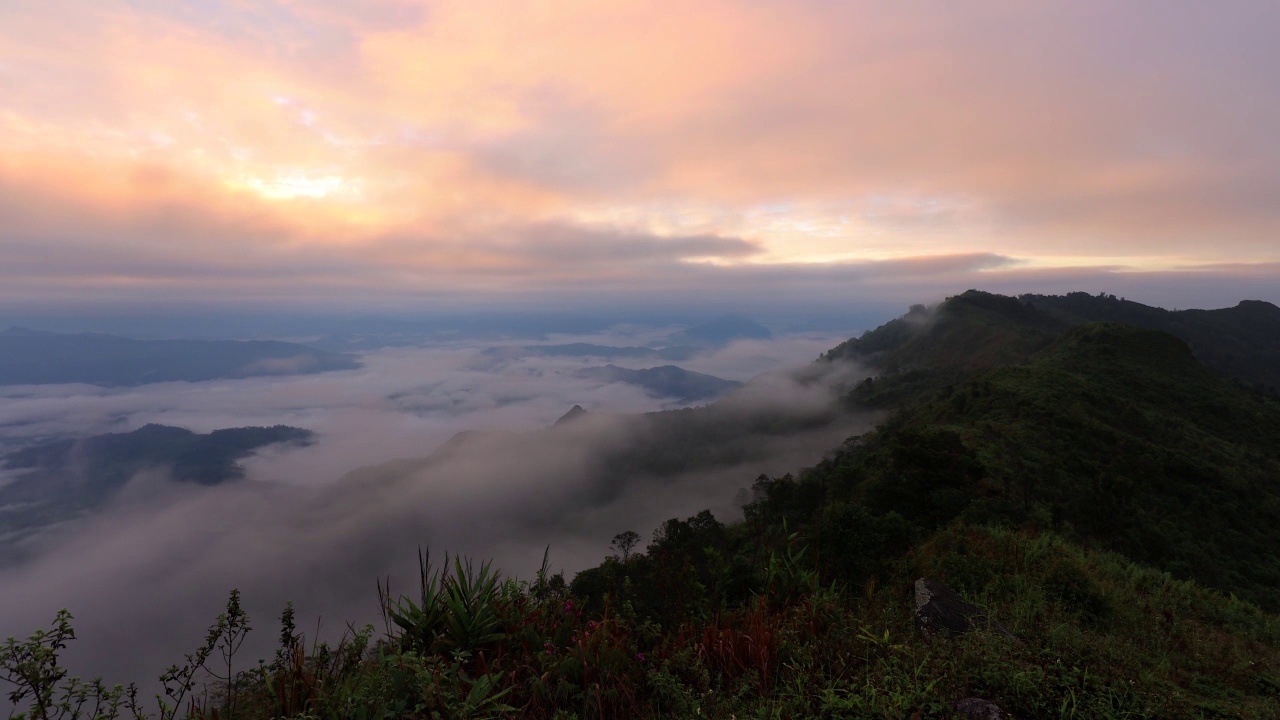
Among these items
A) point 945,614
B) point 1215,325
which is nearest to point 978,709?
point 945,614

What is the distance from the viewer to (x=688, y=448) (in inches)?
5463

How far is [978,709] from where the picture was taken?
13.5 ft

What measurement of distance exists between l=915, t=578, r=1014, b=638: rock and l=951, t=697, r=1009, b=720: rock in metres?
1.30

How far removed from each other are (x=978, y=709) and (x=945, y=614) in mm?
1844

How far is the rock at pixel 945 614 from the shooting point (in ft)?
18.3

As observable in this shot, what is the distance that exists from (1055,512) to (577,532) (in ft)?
396

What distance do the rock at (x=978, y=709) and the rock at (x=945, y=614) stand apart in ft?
4.25

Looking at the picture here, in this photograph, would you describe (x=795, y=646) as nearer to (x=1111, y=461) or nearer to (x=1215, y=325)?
(x=1111, y=461)

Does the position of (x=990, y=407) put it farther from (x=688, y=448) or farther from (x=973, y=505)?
(x=688, y=448)

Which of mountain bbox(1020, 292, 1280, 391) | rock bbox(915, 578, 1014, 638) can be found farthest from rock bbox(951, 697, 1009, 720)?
mountain bbox(1020, 292, 1280, 391)

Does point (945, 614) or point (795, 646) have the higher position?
point (795, 646)

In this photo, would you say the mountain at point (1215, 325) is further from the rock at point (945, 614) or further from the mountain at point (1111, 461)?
the rock at point (945, 614)

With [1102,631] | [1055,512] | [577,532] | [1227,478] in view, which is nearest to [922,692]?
[1102,631]

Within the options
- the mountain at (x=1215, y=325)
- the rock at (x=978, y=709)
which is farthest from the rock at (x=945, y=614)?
the mountain at (x=1215, y=325)
